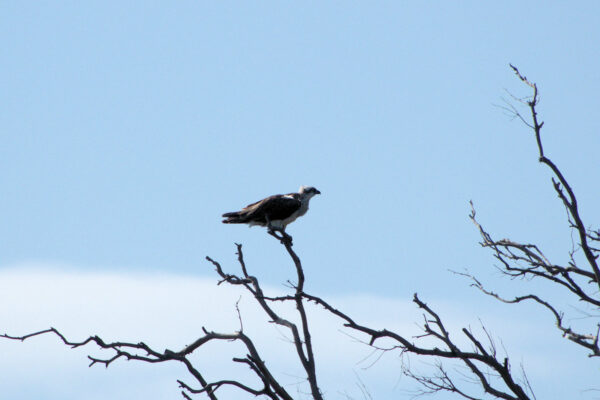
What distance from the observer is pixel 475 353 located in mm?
9812

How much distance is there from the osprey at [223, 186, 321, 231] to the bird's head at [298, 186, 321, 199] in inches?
20.5

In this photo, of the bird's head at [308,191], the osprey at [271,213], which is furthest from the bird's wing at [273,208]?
the bird's head at [308,191]

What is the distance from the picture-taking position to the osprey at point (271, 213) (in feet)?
52.2

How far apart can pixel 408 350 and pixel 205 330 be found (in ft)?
7.59

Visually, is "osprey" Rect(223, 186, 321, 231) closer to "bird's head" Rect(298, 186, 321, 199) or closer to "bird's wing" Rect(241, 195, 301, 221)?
"bird's wing" Rect(241, 195, 301, 221)

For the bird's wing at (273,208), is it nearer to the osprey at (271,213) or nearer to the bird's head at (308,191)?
the osprey at (271,213)

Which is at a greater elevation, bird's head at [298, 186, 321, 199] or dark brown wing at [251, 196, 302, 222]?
bird's head at [298, 186, 321, 199]

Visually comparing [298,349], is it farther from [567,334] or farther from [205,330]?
[567,334]

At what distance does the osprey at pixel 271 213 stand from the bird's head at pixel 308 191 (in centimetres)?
52

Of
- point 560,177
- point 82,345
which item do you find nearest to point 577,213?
point 560,177

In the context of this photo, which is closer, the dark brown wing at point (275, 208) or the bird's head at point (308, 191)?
the dark brown wing at point (275, 208)

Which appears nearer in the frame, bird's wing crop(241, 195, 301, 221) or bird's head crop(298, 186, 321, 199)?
bird's wing crop(241, 195, 301, 221)

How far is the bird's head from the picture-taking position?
17094 mm

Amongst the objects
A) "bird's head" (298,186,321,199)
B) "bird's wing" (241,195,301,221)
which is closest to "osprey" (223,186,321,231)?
"bird's wing" (241,195,301,221)
